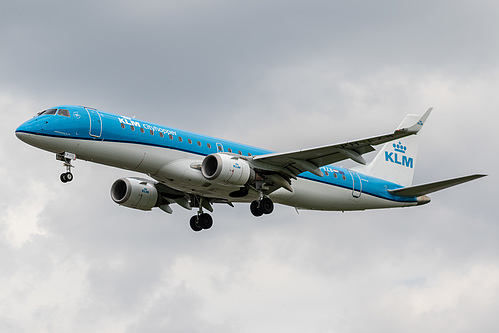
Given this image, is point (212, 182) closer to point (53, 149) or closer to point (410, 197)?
point (53, 149)

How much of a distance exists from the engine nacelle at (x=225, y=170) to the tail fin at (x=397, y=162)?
11.1 m

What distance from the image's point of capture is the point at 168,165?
40.3 metres

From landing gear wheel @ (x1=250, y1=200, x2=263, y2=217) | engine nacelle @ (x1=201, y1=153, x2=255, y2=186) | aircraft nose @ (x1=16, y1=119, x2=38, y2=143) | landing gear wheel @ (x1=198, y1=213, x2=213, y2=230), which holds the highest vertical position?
aircraft nose @ (x1=16, y1=119, x2=38, y2=143)

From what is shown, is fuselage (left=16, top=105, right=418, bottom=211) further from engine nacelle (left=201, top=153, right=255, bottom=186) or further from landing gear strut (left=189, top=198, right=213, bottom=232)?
landing gear strut (left=189, top=198, right=213, bottom=232)

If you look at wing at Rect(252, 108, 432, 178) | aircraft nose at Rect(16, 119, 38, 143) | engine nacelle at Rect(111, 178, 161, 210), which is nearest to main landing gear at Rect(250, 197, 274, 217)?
wing at Rect(252, 108, 432, 178)

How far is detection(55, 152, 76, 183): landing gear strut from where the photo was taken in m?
38.8

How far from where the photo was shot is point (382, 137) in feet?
123

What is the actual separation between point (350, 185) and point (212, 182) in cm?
968

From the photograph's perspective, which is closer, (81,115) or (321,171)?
(81,115)

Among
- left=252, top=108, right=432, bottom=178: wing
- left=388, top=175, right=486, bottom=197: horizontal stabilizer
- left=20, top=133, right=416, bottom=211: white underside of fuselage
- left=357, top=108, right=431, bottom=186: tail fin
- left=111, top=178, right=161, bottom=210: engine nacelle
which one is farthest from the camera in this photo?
left=357, top=108, right=431, bottom=186: tail fin

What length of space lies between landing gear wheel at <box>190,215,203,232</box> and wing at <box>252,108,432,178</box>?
727cm

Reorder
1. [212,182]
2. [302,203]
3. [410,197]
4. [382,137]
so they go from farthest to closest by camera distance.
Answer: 1. [410,197]
2. [302,203]
3. [212,182]
4. [382,137]

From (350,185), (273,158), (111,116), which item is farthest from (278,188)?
(111,116)

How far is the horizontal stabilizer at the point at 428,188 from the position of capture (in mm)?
42084
